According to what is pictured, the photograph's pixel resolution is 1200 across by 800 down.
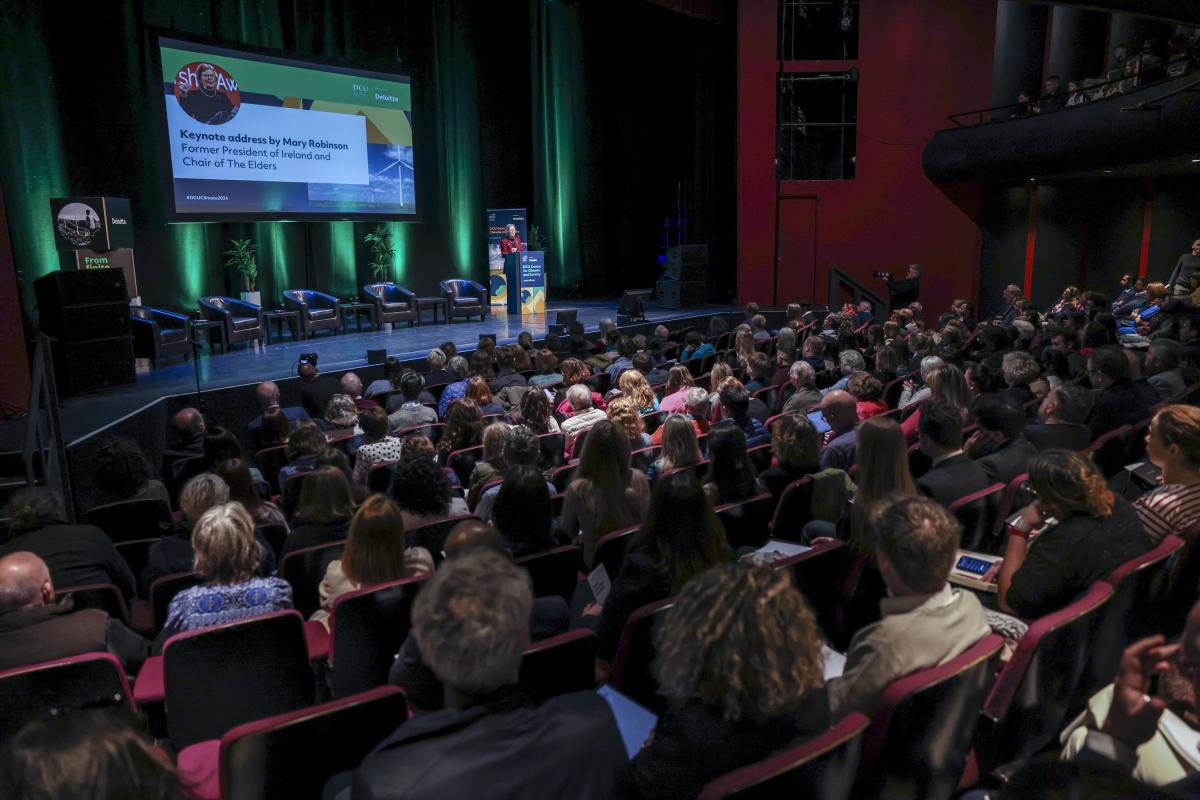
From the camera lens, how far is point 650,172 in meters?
17.2

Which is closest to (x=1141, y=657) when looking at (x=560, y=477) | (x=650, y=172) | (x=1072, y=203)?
(x=560, y=477)

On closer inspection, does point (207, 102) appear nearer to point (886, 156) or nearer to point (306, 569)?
point (306, 569)

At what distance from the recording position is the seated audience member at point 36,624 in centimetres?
A: 234

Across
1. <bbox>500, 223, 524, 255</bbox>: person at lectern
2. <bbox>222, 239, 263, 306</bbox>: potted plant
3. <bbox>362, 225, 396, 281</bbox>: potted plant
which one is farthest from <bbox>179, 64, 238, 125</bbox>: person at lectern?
<bbox>500, 223, 524, 255</bbox>: person at lectern

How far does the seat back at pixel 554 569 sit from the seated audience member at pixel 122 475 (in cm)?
212

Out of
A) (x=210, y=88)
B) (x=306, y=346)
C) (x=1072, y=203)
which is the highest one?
(x=210, y=88)

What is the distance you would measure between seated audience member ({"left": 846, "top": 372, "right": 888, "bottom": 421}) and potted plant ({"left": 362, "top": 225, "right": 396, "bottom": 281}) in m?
10.2

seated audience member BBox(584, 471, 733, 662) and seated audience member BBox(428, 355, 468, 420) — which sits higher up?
seated audience member BBox(584, 471, 733, 662)

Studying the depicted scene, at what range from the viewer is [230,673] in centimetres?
241

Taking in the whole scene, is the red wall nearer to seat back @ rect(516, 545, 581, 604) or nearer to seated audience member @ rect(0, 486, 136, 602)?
seat back @ rect(516, 545, 581, 604)

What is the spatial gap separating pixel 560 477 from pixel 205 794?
282 cm

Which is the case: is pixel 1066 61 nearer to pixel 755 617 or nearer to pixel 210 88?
pixel 210 88

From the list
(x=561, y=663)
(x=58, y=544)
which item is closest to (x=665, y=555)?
A: (x=561, y=663)

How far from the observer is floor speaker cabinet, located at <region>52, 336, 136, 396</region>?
7512 mm
